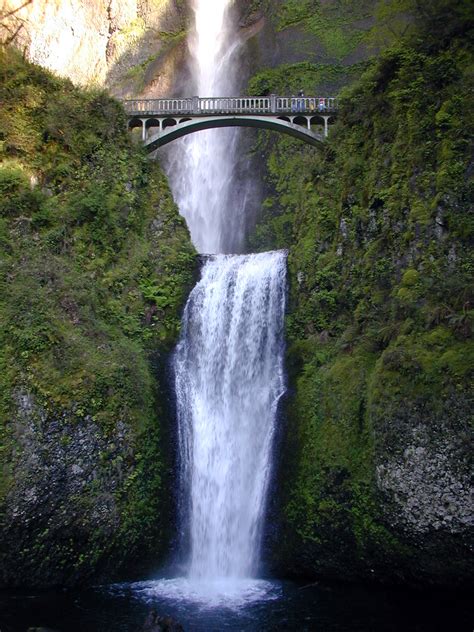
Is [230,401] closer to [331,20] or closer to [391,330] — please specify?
[391,330]

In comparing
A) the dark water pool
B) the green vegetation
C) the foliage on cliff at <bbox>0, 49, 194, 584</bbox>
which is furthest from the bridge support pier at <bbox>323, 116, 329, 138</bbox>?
the dark water pool

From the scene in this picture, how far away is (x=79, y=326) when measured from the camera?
14.2 m

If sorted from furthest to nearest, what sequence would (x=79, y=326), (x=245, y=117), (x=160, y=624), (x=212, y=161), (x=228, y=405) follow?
(x=212, y=161)
(x=245, y=117)
(x=228, y=405)
(x=79, y=326)
(x=160, y=624)

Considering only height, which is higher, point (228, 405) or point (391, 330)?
point (391, 330)

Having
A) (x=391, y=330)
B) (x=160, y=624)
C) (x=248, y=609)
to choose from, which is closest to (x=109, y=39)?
(x=391, y=330)

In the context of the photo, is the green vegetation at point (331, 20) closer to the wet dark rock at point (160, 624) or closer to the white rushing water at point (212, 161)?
the white rushing water at point (212, 161)

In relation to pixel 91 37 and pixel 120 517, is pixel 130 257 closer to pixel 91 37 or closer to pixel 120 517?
pixel 120 517

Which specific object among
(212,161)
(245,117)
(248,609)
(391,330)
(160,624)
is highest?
(212,161)

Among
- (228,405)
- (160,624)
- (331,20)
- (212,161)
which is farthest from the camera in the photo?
(331,20)

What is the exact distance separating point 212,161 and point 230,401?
16516mm

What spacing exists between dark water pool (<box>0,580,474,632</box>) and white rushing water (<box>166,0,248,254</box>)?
53.0 ft

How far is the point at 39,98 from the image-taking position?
18391 millimetres

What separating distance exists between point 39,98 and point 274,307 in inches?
411

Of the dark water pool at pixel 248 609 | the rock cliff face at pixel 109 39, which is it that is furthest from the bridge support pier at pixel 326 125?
the dark water pool at pixel 248 609
